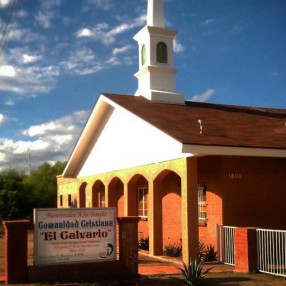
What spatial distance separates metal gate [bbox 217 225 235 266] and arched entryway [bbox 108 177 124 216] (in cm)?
697

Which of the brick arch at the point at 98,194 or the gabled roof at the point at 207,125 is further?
the brick arch at the point at 98,194

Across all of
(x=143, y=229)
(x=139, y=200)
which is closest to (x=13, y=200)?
(x=143, y=229)

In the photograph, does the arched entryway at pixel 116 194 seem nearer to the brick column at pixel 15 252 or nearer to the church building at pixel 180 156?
the church building at pixel 180 156

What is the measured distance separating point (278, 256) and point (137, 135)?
22.6 ft

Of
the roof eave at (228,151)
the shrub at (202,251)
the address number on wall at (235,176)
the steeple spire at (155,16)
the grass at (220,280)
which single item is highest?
the steeple spire at (155,16)

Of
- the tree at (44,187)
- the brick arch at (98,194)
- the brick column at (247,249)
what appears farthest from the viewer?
the tree at (44,187)

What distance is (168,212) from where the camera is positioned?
1805cm

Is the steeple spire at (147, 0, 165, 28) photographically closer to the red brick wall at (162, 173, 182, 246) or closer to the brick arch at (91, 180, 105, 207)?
the red brick wall at (162, 173, 182, 246)

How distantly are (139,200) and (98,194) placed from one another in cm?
535

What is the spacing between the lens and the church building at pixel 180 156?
13.8m

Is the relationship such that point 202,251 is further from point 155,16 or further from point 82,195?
point 82,195

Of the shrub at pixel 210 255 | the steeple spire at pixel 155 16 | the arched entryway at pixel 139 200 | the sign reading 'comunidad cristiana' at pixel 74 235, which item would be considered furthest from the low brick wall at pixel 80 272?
the steeple spire at pixel 155 16

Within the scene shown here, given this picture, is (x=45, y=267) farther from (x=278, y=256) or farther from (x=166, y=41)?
(x=166, y=41)

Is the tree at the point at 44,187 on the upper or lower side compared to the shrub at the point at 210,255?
upper
